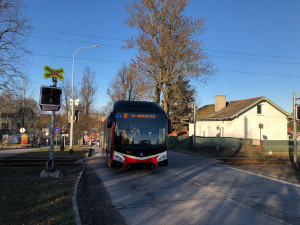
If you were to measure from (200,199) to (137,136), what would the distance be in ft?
15.6

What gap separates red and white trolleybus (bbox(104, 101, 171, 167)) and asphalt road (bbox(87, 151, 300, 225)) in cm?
79

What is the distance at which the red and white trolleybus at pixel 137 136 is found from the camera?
36.3ft

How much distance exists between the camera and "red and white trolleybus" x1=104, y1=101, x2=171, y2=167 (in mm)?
11055

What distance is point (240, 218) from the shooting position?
18.5 ft

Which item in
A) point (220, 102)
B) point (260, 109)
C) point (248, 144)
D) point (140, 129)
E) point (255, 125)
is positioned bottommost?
point (248, 144)

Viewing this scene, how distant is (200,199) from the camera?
7312mm

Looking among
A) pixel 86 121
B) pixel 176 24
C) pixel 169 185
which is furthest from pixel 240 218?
pixel 86 121

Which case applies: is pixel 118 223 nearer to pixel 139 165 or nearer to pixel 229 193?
pixel 229 193

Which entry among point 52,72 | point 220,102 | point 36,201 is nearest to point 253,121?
point 220,102

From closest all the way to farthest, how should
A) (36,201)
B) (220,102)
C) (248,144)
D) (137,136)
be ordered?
(36,201) < (137,136) < (248,144) < (220,102)

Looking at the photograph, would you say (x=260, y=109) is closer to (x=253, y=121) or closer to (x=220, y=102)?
A: (x=253, y=121)

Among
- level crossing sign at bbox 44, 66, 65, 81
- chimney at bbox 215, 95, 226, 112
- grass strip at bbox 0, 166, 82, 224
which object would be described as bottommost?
grass strip at bbox 0, 166, 82, 224

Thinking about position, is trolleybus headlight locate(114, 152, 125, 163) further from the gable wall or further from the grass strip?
the gable wall

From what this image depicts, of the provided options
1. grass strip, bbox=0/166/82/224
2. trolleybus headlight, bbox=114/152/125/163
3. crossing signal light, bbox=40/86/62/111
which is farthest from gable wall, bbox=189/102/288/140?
grass strip, bbox=0/166/82/224
